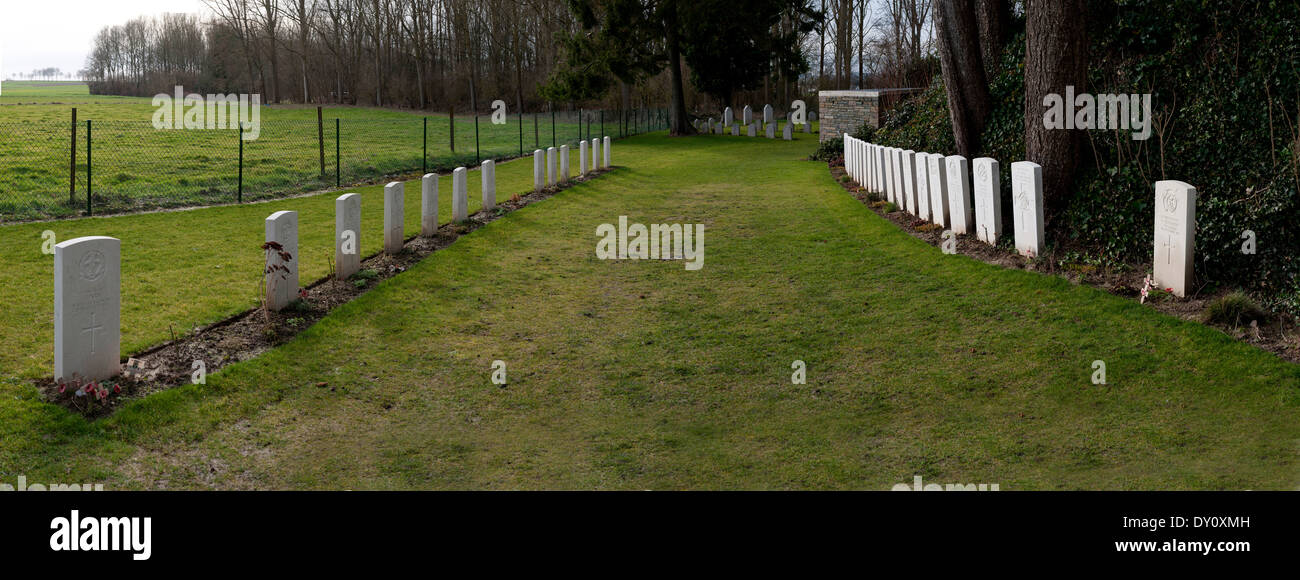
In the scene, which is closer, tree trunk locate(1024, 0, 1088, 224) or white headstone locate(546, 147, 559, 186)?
tree trunk locate(1024, 0, 1088, 224)

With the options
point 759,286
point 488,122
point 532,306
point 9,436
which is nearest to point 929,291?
point 759,286

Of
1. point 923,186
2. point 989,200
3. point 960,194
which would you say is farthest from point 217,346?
point 923,186

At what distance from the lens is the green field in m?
18.2

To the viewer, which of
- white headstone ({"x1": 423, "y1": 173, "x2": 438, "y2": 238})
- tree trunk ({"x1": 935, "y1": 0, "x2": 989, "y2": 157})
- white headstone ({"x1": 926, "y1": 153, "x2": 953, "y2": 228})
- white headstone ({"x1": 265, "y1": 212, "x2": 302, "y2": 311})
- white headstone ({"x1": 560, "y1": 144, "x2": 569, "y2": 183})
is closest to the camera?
white headstone ({"x1": 265, "y1": 212, "x2": 302, "y2": 311})

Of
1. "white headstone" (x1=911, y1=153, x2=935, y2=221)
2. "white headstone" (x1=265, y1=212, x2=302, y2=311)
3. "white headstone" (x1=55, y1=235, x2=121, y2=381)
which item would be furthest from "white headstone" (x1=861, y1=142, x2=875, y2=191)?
"white headstone" (x1=55, y1=235, x2=121, y2=381)

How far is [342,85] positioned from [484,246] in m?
73.8

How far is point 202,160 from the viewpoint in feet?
87.8

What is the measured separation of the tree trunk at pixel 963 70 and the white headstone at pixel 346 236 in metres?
9.51

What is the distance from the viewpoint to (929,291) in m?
11.2

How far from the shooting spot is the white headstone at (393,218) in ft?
42.8

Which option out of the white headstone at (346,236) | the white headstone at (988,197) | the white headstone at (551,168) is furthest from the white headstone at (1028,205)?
the white headstone at (551,168)

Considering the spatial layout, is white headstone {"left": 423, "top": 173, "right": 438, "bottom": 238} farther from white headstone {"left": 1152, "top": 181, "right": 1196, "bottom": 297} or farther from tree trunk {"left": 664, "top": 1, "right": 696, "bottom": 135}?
tree trunk {"left": 664, "top": 1, "right": 696, "bottom": 135}

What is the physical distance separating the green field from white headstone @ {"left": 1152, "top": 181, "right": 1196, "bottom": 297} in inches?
630
